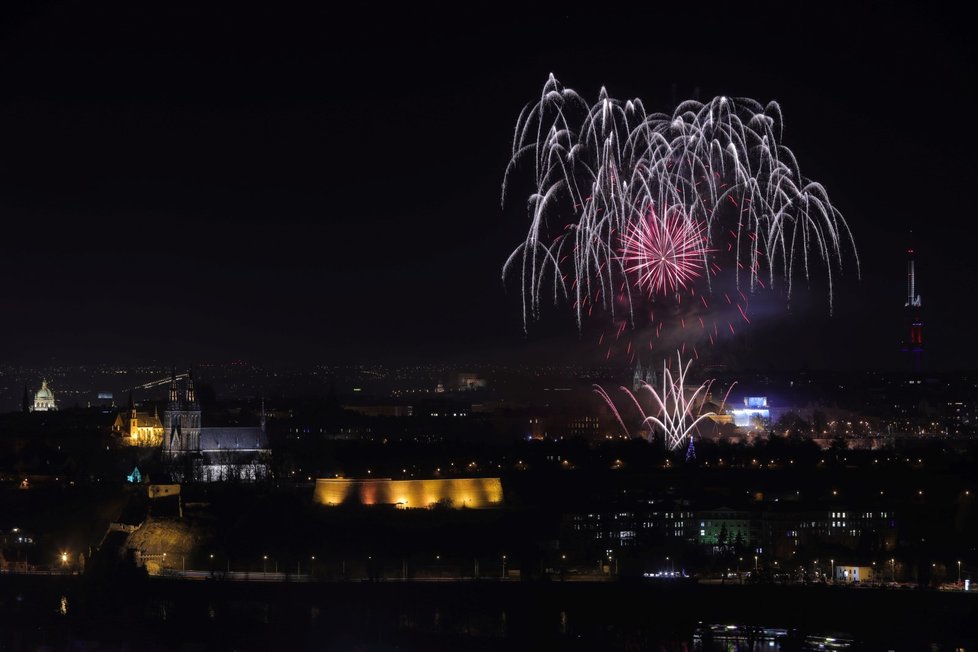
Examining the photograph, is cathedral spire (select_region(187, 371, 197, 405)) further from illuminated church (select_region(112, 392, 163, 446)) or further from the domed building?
the domed building

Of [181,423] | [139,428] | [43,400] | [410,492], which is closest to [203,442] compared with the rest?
[181,423]

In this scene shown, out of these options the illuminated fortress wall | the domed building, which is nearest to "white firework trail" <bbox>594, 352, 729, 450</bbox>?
the illuminated fortress wall

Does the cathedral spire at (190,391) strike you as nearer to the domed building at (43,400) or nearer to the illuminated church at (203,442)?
the illuminated church at (203,442)

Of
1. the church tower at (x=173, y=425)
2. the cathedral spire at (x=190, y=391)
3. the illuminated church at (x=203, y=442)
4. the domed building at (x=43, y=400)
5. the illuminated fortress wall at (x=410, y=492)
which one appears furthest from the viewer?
the domed building at (x=43, y=400)

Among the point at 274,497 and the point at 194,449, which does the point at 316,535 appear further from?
the point at 194,449

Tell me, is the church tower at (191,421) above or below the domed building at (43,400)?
below

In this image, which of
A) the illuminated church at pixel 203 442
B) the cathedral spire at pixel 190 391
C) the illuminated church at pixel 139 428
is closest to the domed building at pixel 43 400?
the illuminated church at pixel 139 428

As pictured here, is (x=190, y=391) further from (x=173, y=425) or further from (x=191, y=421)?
(x=173, y=425)
